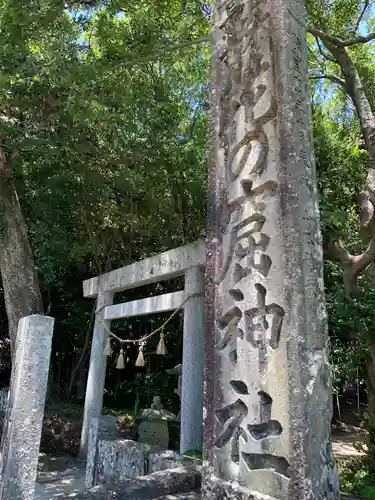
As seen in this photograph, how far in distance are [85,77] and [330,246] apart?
4460mm

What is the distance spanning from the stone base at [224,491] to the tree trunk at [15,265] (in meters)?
7.09

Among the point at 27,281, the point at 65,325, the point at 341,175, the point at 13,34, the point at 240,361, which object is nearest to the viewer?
the point at 240,361

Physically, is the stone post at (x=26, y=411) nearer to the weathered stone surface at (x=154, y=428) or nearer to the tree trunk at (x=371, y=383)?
the weathered stone surface at (x=154, y=428)

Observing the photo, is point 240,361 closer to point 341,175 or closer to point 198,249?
point 198,249

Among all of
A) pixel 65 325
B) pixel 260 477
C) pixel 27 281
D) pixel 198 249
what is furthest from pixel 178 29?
pixel 65 325

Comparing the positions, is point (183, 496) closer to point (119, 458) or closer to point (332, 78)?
point (119, 458)

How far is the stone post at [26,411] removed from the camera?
3391 mm

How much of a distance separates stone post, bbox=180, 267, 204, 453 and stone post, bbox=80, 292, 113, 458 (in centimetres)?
248

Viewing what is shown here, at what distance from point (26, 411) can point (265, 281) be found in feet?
7.29

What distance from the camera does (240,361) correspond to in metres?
2.48

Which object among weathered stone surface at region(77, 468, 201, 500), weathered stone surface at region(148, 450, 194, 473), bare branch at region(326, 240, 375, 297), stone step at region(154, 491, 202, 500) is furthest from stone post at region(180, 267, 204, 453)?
bare branch at region(326, 240, 375, 297)

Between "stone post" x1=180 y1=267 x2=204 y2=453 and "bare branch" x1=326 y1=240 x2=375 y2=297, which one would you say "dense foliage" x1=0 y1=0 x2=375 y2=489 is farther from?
"stone post" x1=180 y1=267 x2=204 y2=453

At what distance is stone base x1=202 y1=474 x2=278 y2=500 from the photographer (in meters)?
2.20

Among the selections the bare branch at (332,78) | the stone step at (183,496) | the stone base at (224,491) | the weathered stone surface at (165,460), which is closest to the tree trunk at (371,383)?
the weathered stone surface at (165,460)
